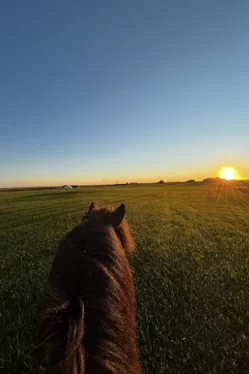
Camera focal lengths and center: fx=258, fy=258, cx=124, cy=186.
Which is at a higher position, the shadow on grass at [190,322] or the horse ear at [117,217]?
the horse ear at [117,217]

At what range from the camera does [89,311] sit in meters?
1.57

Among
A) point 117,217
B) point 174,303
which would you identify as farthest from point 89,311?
point 174,303

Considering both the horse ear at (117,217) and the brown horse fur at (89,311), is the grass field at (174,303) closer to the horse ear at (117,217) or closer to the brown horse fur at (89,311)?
the brown horse fur at (89,311)

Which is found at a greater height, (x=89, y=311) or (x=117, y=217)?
(x=117, y=217)

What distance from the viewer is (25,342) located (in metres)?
3.64

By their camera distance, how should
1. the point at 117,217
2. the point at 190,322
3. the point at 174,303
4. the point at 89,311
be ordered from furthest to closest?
the point at 174,303, the point at 190,322, the point at 117,217, the point at 89,311

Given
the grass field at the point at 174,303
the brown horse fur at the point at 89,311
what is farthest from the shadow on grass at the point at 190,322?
the brown horse fur at the point at 89,311

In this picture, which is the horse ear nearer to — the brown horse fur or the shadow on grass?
the brown horse fur

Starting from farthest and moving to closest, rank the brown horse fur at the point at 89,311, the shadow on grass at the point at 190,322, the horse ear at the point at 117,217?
the shadow on grass at the point at 190,322 → the horse ear at the point at 117,217 → the brown horse fur at the point at 89,311

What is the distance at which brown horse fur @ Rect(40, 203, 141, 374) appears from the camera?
1.36 metres

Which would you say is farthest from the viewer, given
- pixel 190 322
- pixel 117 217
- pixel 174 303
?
pixel 174 303

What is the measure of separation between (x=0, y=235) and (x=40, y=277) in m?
7.66

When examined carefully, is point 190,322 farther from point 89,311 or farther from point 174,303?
point 89,311

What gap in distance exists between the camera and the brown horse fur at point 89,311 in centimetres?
136
